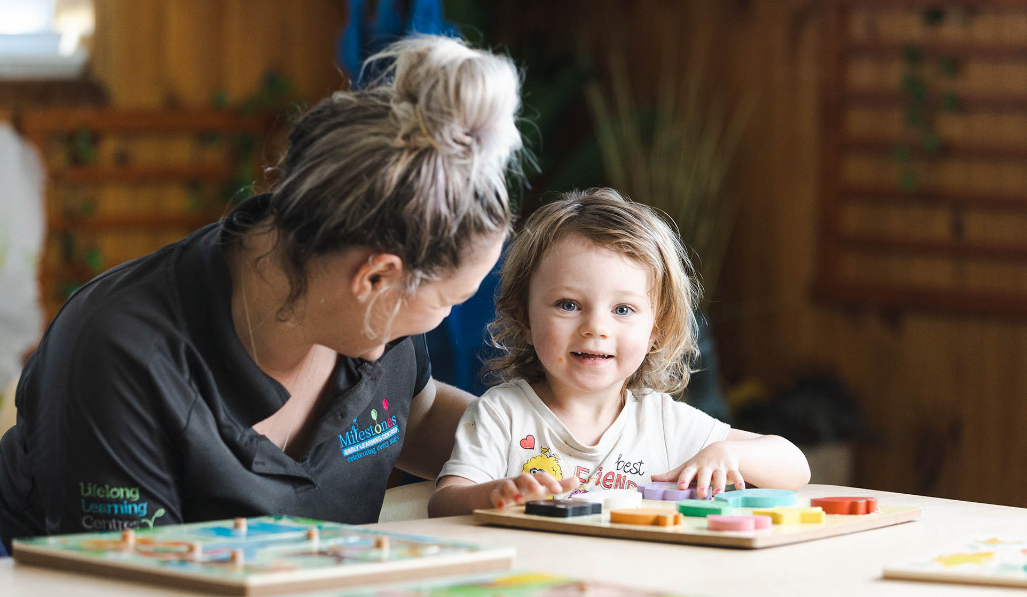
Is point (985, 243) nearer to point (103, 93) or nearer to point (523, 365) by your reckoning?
point (523, 365)

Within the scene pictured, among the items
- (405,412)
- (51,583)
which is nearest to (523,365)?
(405,412)

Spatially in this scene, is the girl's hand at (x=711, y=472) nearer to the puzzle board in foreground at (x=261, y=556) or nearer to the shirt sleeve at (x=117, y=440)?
the puzzle board in foreground at (x=261, y=556)

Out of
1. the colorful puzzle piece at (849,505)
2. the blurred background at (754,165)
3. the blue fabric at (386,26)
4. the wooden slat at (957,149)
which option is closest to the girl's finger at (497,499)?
the colorful puzzle piece at (849,505)

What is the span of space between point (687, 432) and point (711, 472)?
0.76ft

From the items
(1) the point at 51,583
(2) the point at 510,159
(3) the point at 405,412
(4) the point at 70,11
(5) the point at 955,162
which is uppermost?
(4) the point at 70,11

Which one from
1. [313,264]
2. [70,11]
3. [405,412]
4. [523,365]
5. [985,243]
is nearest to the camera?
[313,264]

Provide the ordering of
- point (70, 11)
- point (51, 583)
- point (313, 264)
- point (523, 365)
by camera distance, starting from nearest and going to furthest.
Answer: point (51, 583), point (313, 264), point (523, 365), point (70, 11)

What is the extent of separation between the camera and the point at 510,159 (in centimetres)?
132

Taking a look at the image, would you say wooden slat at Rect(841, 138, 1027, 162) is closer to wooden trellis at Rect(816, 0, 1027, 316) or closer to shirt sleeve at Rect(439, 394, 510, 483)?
wooden trellis at Rect(816, 0, 1027, 316)

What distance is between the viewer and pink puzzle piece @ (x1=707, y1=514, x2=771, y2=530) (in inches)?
44.4

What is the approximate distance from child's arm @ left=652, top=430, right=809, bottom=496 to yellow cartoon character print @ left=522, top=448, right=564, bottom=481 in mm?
170

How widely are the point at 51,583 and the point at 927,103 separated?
3.28 metres

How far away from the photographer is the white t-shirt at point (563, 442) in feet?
5.14

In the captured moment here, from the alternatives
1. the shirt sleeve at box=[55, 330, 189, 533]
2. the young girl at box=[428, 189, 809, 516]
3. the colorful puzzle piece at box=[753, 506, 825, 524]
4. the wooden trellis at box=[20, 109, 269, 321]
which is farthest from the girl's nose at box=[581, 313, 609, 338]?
the wooden trellis at box=[20, 109, 269, 321]
